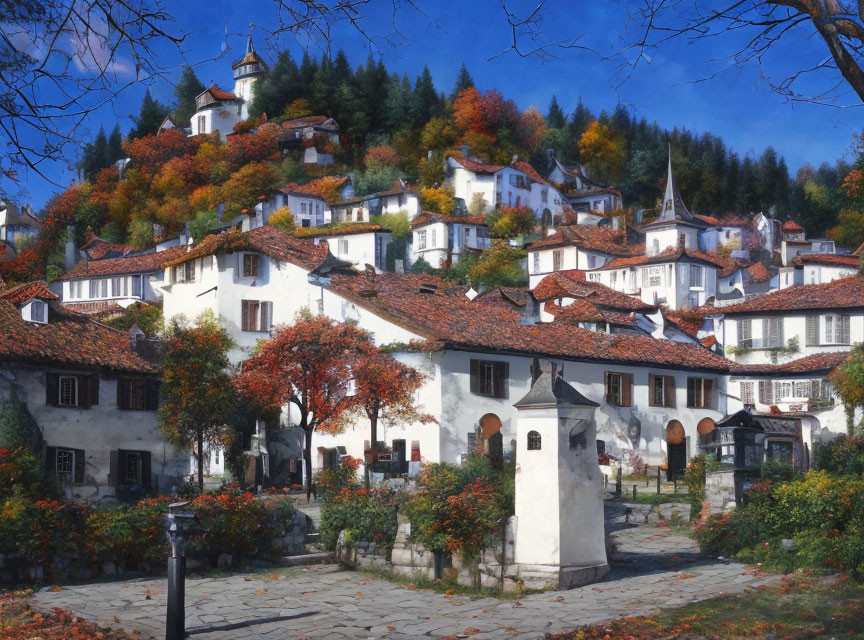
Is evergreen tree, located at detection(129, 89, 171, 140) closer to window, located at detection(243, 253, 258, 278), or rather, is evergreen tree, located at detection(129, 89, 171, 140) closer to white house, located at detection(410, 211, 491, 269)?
white house, located at detection(410, 211, 491, 269)

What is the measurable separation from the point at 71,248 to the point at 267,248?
49.2 meters

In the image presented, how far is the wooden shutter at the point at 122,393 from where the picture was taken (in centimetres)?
3209

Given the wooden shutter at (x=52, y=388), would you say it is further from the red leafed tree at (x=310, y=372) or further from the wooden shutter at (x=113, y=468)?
the red leafed tree at (x=310, y=372)

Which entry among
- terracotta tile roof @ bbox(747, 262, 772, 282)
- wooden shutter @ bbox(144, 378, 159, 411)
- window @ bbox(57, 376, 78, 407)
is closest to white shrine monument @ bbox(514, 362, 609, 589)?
window @ bbox(57, 376, 78, 407)

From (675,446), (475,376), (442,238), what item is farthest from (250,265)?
(442,238)

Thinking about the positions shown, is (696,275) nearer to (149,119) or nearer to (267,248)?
(267,248)

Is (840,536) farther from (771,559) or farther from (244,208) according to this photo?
(244,208)

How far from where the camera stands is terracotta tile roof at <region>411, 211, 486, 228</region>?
79500mm

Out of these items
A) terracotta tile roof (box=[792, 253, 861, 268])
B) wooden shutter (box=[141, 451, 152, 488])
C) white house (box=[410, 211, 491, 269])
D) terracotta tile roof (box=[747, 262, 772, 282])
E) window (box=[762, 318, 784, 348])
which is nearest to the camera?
wooden shutter (box=[141, 451, 152, 488])

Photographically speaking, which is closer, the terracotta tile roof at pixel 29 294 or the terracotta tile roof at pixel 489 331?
the terracotta tile roof at pixel 29 294

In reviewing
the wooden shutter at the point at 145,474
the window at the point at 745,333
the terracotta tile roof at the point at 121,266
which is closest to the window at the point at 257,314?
the wooden shutter at the point at 145,474

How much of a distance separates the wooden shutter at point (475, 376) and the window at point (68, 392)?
41.5 ft

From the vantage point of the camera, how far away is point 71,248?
282ft

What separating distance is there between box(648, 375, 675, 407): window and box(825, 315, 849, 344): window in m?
11.5
